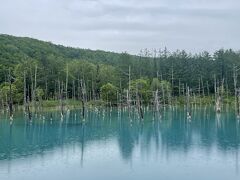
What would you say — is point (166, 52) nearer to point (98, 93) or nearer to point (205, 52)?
point (205, 52)

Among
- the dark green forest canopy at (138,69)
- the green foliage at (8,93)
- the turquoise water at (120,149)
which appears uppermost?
the dark green forest canopy at (138,69)

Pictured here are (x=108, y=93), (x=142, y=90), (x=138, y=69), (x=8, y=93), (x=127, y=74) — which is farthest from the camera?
(x=138, y=69)

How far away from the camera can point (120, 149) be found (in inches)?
1882

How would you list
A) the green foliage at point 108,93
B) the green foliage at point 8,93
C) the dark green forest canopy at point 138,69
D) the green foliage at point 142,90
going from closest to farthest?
the green foliage at point 8,93, the green foliage at point 142,90, the green foliage at point 108,93, the dark green forest canopy at point 138,69

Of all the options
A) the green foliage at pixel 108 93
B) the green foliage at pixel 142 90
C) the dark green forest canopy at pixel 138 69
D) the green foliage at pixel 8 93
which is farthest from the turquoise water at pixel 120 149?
the dark green forest canopy at pixel 138 69

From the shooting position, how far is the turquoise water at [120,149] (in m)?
35.9

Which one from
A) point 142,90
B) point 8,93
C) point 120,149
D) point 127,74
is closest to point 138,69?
point 127,74

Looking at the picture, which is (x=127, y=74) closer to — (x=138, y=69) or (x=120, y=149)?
(x=138, y=69)

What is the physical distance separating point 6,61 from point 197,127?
211 feet

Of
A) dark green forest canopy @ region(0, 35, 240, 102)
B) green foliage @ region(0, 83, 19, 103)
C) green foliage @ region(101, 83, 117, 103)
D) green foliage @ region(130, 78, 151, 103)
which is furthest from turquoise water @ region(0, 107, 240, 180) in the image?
dark green forest canopy @ region(0, 35, 240, 102)

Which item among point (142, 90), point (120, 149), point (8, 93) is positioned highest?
point (142, 90)

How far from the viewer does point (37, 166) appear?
38812mm

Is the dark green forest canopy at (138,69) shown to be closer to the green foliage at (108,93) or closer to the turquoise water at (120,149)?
the green foliage at (108,93)

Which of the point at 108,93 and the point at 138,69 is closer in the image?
the point at 108,93
